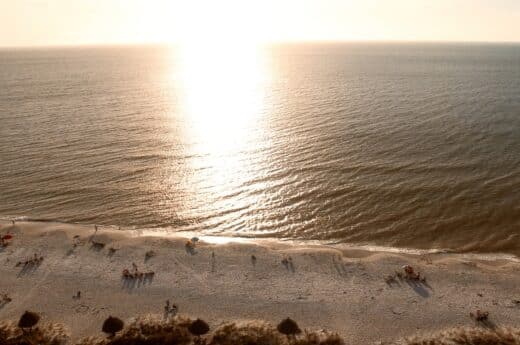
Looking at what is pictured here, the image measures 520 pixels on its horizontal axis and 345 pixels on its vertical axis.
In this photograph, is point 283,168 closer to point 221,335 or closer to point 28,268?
point 221,335

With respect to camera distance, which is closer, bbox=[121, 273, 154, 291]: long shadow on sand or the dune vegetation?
the dune vegetation

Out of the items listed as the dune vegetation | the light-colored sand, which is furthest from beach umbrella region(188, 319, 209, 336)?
the light-colored sand

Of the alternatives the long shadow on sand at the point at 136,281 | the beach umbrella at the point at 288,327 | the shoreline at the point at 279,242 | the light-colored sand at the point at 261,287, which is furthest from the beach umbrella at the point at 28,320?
the beach umbrella at the point at 288,327

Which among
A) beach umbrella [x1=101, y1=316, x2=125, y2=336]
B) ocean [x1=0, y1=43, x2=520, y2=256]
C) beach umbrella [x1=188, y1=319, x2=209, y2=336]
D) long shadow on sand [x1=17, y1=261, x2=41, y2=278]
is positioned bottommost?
beach umbrella [x1=188, y1=319, x2=209, y2=336]

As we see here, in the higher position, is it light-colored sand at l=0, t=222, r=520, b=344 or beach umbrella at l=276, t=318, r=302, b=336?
light-colored sand at l=0, t=222, r=520, b=344

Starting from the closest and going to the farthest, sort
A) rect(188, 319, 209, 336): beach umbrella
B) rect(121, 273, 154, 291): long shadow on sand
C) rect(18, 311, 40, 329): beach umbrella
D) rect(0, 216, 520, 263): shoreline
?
rect(188, 319, 209, 336): beach umbrella < rect(18, 311, 40, 329): beach umbrella < rect(121, 273, 154, 291): long shadow on sand < rect(0, 216, 520, 263): shoreline

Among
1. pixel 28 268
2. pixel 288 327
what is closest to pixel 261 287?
pixel 288 327

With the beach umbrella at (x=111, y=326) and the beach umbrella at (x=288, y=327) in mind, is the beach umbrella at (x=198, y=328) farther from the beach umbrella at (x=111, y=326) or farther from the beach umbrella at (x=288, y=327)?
the beach umbrella at (x=288, y=327)

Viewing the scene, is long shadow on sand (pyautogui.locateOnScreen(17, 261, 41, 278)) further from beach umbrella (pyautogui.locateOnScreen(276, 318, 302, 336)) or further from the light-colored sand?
beach umbrella (pyautogui.locateOnScreen(276, 318, 302, 336))
